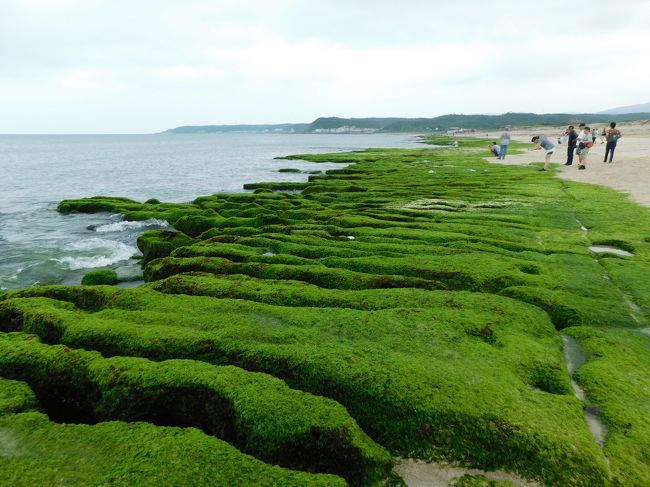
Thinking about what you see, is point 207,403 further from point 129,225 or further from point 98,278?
point 129,225

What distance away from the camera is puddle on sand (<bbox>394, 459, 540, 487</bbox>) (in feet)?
16.7

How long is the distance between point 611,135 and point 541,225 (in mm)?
24779

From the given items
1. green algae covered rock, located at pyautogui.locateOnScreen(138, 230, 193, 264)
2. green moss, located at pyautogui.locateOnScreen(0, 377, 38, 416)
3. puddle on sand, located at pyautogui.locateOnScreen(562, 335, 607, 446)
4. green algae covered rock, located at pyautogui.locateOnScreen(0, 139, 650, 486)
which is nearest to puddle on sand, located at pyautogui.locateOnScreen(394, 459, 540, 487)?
green algae covered rock, located at pyautogui.locateOnScreen(0, 139, 650, 486)

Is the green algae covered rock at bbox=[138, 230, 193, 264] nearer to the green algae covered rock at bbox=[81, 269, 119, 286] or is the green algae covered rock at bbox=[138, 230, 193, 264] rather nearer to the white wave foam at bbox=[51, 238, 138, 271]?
the green algae covered rock at bbox=[81, 269, 119, 286]

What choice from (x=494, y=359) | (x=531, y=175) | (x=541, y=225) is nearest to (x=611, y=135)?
(x=531, y=175)

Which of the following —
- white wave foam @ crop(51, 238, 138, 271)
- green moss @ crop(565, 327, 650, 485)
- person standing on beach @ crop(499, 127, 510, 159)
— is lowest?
white wave foam @ crop(51, 238, 138, 271)

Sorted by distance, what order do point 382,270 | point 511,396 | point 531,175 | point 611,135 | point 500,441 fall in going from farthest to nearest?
point 611,135 → point 531,175 → point 382,270 → point 511,396 → point 500,441

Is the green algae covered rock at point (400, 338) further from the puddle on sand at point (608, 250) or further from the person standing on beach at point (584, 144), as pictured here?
the person standing on beach at point (584, 144)

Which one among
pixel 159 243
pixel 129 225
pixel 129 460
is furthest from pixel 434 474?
pixel 129 225

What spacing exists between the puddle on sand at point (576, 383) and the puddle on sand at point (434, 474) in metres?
1.48

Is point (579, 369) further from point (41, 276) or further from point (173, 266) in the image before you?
point (41, 276)

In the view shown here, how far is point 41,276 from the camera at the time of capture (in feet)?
58.1

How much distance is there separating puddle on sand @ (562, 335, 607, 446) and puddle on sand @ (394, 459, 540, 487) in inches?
58.2

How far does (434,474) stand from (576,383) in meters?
3.36
